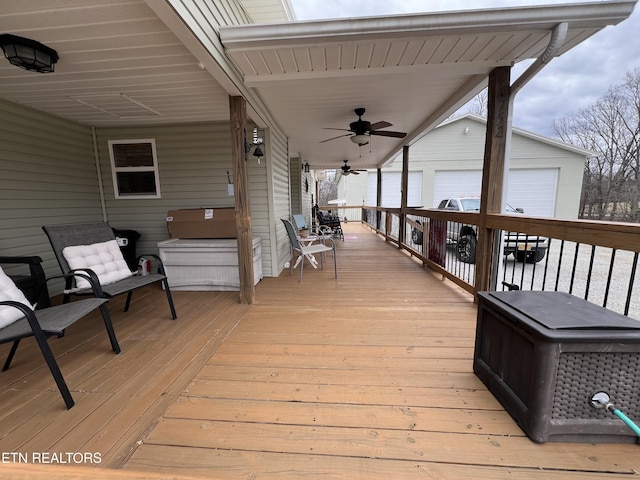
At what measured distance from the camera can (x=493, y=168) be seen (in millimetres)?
2637

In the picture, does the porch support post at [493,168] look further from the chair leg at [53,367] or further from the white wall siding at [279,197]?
the chair leg at [53,367]

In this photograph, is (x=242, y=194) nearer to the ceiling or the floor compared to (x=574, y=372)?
nearer to the ceiling

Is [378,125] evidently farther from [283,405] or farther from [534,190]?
[534,190]

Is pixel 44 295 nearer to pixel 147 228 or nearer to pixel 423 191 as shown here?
pixel 147 228

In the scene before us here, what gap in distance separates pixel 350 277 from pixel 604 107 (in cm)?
1664

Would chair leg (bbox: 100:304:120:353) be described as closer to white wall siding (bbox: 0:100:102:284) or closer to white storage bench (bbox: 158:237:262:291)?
white storage bench (bbox: 158:237:262:291)

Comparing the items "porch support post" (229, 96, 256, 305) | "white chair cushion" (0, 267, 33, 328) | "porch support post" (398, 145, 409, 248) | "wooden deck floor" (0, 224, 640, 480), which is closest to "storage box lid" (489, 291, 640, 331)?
"wooden deck floor" (0, 224, 640, 480)

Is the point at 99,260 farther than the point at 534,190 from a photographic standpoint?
No

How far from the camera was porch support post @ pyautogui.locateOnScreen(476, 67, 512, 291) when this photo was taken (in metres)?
2.53

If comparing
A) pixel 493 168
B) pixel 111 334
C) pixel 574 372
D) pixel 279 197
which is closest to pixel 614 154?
pixel 493 168

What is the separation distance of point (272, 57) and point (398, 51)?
1099mm

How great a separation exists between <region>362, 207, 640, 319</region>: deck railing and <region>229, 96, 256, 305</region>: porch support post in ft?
7.89

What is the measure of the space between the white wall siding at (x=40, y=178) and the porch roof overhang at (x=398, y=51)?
9.35 ft

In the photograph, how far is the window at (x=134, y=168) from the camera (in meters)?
4.03
